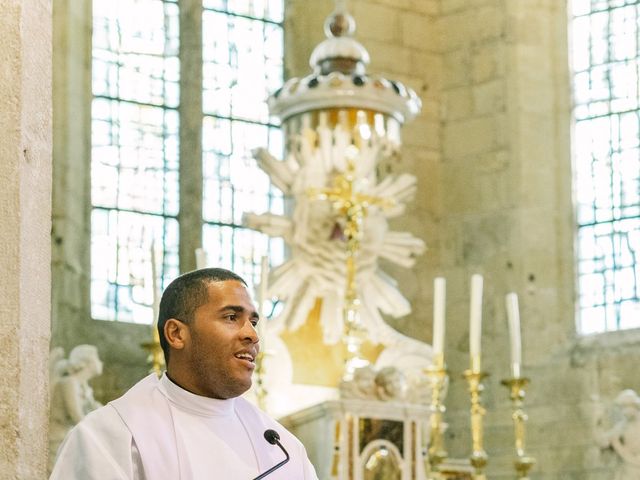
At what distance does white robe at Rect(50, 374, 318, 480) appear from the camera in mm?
3514

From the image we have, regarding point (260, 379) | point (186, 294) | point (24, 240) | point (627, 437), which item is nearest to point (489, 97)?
point (627, 437)

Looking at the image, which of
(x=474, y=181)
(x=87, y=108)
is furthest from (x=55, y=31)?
(x=474, y=181)

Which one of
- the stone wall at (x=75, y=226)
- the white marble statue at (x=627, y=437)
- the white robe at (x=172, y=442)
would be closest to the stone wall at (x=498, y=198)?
the white marble statue at (x=627, y=437)

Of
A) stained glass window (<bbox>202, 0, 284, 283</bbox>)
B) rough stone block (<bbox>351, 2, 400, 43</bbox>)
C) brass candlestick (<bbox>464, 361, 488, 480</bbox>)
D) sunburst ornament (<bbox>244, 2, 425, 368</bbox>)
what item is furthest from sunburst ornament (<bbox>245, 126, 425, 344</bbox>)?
rough stone block (<bbox>351, 2, 400, 43</bbox>)

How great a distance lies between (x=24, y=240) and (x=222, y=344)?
46cm

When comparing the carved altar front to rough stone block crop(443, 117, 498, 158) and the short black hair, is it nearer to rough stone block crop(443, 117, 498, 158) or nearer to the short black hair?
the short black hair

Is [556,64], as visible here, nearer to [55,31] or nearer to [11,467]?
[55,31]

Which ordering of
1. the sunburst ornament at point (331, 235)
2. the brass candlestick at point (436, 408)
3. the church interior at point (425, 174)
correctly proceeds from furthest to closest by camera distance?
the church interior at point (425, 174) < the sunburst ornament at point (331, 235) < the brass candlestick at point (436, 408)

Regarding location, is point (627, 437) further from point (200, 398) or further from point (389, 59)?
point (200, 398)

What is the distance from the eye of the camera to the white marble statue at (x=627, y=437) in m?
9.60

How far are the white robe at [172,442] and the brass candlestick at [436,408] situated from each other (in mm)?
3600

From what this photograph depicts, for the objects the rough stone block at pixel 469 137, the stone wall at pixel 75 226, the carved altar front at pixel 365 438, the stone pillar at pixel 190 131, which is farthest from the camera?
the rough stone block at pixel 469 137

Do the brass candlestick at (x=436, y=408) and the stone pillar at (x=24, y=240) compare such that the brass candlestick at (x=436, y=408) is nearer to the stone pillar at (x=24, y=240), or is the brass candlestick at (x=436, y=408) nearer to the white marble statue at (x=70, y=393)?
the white marble statue at (x=70, y=393)

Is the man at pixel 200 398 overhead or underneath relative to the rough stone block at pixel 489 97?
underneath
